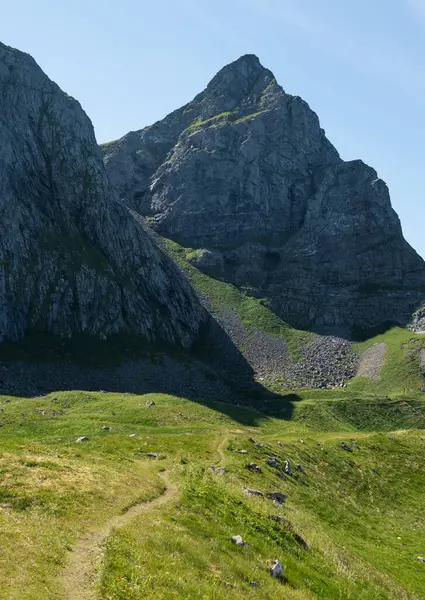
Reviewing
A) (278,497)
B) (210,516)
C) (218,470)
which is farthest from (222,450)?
(210,516)

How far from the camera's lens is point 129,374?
122375mm

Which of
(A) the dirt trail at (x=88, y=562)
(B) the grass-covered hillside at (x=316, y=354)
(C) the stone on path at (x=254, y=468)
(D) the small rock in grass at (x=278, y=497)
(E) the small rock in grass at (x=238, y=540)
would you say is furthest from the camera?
(B) the grass-covered hillside at (x=316, y=354)

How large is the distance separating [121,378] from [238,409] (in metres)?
36.2

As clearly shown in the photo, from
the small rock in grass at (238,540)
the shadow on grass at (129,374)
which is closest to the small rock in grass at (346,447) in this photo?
the shadow on grass at (129,374)

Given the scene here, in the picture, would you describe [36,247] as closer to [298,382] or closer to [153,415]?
[153,415]

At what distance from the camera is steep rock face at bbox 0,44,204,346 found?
419 ft

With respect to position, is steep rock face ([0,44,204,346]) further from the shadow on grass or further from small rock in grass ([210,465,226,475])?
small rock in grass ([210,465,226,475])

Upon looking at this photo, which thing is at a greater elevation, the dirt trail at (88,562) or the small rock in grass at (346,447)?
the dirt trail at (88,562)

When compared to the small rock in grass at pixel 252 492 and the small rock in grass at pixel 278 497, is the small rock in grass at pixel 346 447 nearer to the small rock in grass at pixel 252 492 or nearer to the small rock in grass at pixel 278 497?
the small rock in grass at pixel 278 497

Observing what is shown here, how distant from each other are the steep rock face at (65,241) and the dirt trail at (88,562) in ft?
349

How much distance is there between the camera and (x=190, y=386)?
124812 millimetres

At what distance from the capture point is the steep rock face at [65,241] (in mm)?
127688

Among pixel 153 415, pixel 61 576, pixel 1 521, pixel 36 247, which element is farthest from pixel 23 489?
pixel 36 247

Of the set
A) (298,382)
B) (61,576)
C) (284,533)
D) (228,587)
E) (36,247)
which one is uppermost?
(36,247)
